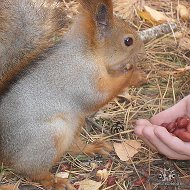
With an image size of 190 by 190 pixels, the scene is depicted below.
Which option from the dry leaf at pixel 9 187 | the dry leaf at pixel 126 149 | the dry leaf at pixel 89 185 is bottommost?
the dry leaf at pixel 89 185

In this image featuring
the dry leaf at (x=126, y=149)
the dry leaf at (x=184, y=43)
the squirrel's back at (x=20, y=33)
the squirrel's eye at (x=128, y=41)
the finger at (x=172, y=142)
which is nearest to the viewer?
the finger at (x=172, y=142)

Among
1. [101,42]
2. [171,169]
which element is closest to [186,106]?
[171,169]

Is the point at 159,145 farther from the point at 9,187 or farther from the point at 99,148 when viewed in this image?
the point at 9,187

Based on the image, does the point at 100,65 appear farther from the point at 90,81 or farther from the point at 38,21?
the point at 38,21

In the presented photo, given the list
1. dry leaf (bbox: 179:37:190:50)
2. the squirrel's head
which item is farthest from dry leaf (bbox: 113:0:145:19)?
the squirrel's head

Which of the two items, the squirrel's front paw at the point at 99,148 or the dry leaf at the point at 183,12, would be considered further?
the dry leaf at the point at 183,12

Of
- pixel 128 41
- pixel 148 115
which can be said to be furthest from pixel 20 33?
pixel 148 115

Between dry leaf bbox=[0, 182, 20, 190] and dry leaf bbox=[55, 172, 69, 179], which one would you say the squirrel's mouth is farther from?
dry leaf bbox=[0, 182, 20, 190]

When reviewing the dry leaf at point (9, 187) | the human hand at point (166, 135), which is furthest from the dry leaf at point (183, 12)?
the dry leaf at point (9, 187)

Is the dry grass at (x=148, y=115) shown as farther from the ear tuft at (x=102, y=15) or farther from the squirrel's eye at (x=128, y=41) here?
the ear tuft at (x=102, y=15)
